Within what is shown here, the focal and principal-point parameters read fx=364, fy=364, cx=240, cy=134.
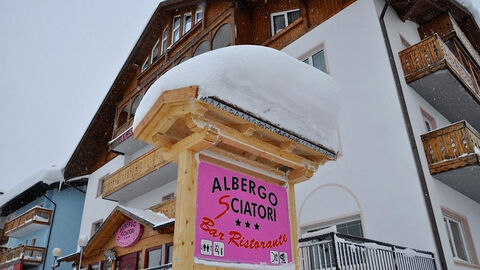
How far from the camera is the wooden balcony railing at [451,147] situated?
8.84 meters

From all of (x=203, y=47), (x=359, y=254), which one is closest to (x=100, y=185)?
(x=203, y=47)

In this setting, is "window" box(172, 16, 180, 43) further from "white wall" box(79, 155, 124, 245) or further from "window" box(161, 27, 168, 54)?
"white wall" box(79, 155, 124, 245)

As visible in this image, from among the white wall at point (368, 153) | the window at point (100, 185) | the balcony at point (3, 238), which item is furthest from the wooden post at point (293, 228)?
the balcony at point (3, 238)

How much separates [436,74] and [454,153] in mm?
2400

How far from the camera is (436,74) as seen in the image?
33.3ft

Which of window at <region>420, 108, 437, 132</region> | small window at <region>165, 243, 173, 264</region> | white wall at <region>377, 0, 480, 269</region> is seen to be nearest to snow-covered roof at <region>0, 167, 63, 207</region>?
small window at <region>165, 243, 173, 264</region>

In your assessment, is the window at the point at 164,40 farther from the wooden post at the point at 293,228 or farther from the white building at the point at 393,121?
the wooden post at the point at 293,228

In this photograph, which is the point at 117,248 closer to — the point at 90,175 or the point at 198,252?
the point at 198,252

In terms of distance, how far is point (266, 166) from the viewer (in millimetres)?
4852

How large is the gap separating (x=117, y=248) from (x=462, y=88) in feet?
40.3

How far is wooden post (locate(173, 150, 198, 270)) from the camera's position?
11.9ft

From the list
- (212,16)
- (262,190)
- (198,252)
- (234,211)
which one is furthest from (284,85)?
(212,16)

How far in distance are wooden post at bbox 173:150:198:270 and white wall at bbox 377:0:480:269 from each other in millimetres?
6865

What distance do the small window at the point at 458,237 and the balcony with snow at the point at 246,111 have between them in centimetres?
687
